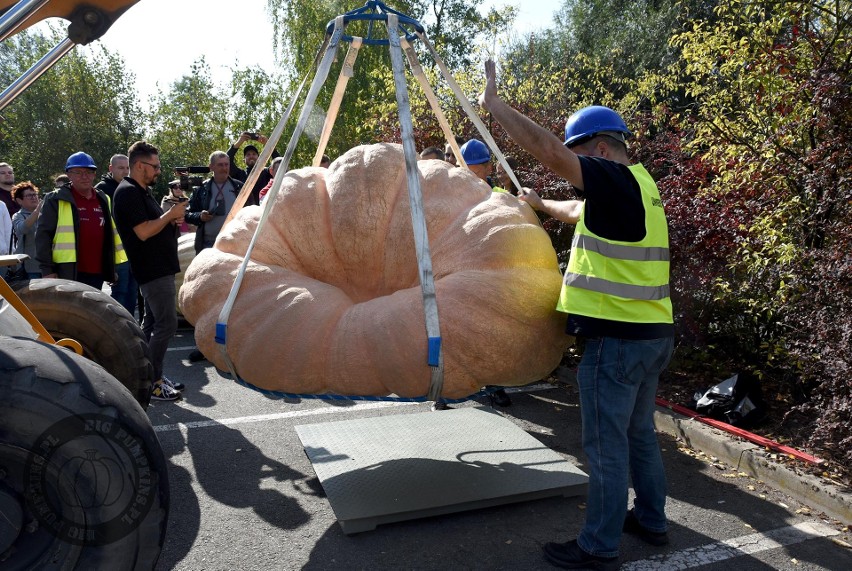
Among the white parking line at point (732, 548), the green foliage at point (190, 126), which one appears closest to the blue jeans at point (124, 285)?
the white parking line at point (732, 548)

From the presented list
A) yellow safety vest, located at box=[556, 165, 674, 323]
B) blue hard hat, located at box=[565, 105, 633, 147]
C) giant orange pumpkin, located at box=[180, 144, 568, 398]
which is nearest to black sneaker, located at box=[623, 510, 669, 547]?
giant orange pumpkin, located at box=[180, 144, 568, 398]

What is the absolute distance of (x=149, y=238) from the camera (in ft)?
17.7

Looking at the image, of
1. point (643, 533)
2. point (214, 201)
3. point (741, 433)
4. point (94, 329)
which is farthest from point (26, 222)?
point (741, 433)

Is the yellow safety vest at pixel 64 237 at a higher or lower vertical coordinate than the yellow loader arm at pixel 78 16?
lower

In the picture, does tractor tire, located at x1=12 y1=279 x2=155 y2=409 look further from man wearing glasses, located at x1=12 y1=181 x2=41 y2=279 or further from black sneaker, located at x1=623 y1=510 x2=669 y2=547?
black sneaker, located at x1=623 y1=510 x2=669 y2=547

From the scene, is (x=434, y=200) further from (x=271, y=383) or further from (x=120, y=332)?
(x=120, y=332)

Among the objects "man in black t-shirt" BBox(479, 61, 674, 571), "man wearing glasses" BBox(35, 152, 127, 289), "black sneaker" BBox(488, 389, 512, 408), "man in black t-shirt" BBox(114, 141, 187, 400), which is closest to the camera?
"man in black t-shirt" BBox(479, 61, 674, 571)

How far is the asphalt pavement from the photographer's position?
127 inches

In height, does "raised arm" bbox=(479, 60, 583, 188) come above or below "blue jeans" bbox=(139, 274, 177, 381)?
above

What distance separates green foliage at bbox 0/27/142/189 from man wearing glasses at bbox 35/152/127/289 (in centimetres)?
2652

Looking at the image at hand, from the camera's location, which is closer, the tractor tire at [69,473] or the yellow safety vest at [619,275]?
the tractor tire at [69,473]

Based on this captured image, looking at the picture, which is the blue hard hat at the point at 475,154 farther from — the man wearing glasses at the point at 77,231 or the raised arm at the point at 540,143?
the man wearing glasses at the point at 77,231

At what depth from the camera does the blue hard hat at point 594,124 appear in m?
3.12

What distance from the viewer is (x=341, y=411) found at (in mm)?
5777
